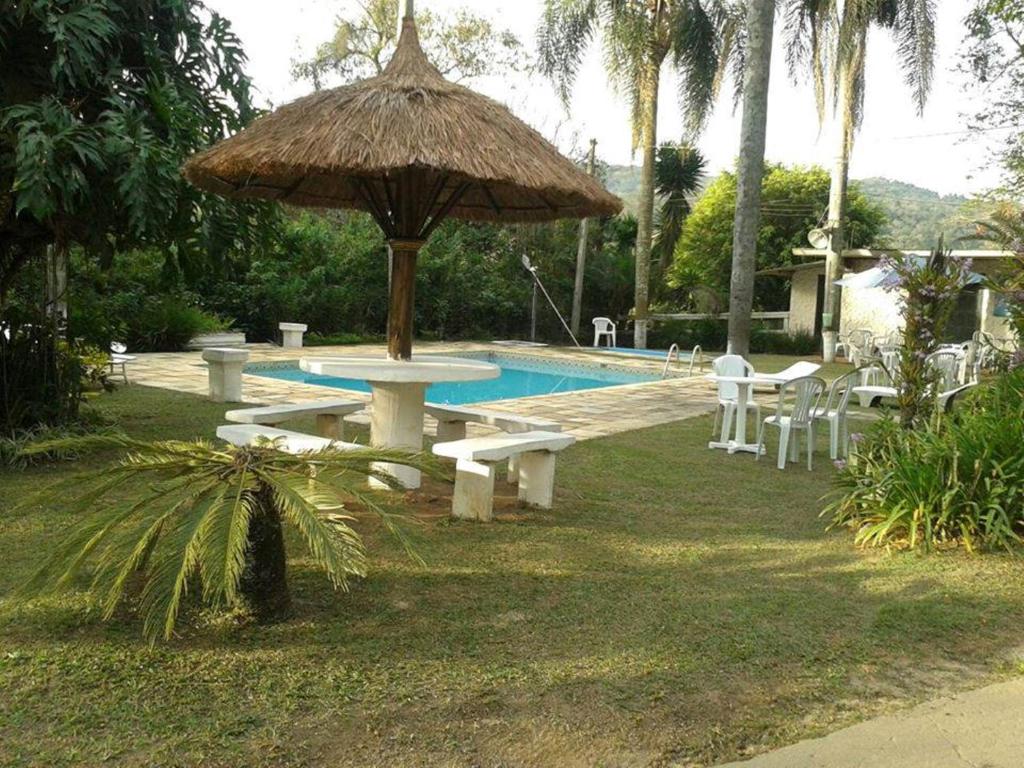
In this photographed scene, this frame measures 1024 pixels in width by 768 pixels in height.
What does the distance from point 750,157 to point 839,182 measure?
9184 millimetres

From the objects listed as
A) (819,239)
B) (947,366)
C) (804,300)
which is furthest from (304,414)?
(804,300)

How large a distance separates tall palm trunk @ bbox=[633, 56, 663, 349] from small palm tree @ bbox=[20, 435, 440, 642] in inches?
766

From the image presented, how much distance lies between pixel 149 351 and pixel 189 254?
11.2m

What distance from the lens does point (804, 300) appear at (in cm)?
2692

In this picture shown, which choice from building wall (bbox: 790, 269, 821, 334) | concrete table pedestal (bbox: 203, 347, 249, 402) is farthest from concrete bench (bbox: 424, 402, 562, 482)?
building wall (bbox: 790, 269, 821, 334)

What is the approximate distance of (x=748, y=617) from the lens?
13.2 ft

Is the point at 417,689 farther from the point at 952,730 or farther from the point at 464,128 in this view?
the point at 464,128

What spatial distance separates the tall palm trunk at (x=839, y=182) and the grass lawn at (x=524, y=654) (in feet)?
55.8

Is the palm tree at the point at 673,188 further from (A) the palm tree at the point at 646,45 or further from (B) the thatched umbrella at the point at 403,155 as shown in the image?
(B) the thatched umbrella at the point at 403,155

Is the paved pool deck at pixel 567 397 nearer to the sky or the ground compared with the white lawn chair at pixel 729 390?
nearer to the ground

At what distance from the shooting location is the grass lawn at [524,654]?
2807 mm

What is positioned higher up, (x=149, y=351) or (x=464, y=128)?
(x=464, y=128)

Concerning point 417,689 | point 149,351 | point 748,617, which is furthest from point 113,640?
point 149,351

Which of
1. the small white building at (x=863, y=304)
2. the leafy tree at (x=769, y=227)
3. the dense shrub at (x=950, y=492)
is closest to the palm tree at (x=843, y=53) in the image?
the small white building at (x=863, y=304)
